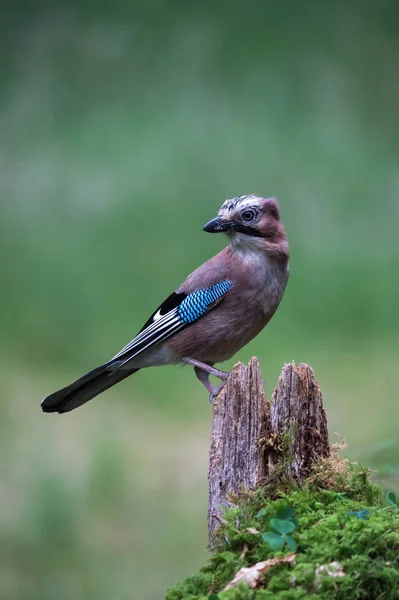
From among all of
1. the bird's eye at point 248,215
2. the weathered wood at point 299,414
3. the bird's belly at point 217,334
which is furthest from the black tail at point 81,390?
the weathered wood at point 299,414

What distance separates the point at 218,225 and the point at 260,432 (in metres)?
1.14

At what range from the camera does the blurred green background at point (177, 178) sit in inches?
227

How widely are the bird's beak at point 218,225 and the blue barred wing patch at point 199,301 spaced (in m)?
0.27

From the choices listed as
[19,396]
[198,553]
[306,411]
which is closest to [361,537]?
[306,411]

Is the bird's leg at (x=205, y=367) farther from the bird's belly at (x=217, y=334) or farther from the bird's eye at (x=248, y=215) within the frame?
the bird's eye at (x=248, y=215)

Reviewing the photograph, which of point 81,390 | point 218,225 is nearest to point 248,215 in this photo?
point 218,225

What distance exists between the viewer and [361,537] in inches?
91.1

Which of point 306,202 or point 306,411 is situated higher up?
point 306,202

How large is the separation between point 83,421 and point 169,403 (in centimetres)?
60

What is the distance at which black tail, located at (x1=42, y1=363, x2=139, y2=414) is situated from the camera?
3.92m

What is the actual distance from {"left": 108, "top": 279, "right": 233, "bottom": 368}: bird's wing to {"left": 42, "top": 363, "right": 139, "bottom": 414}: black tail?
0.35ft

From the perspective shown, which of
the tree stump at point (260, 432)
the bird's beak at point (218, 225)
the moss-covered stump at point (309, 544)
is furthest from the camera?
the bird's beak at point (218, 225)

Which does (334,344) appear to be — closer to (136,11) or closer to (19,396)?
(19,396)

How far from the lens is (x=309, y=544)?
2.41 m
